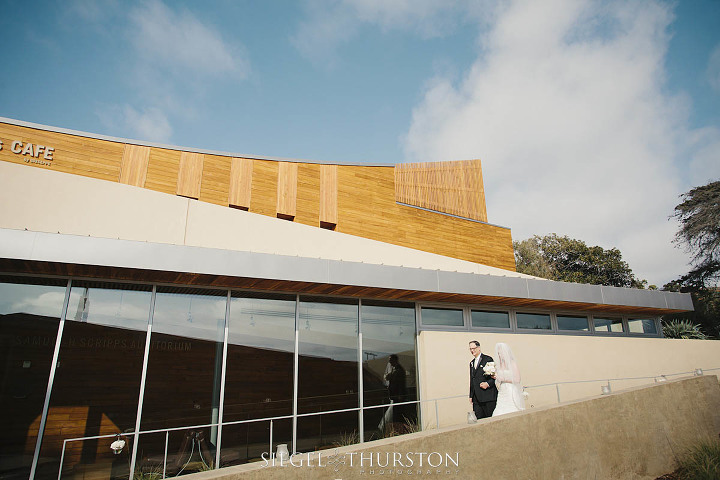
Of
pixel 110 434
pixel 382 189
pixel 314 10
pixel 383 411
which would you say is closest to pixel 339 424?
pixel 383 411

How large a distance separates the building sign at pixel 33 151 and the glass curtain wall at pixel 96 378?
5155 millimetres

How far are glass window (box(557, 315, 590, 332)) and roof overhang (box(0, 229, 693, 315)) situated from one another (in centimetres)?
65

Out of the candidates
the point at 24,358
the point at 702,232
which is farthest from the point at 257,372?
the point at 702,232

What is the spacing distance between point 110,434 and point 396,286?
489 cm

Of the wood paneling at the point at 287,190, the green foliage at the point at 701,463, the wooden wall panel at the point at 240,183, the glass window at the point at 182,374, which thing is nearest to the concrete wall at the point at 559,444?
the green foliage at the point at 701,463

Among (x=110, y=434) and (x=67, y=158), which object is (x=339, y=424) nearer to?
(x=110, y=434)

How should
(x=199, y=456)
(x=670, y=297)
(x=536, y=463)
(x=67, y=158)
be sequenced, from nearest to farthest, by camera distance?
(x=536, y=463)
(x=199, y=456)
(x=67, y=158)
(x=670, y=297)

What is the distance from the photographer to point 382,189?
13477 millimetres

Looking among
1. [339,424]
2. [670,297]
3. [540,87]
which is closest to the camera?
[339,424]

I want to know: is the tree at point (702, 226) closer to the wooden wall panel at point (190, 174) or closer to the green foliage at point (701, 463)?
the green foliage at point (701, 463)

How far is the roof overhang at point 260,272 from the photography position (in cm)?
544

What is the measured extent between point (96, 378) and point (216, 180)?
22.4ft

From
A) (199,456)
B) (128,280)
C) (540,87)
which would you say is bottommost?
(199,456)

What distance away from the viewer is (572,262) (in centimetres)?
3744
